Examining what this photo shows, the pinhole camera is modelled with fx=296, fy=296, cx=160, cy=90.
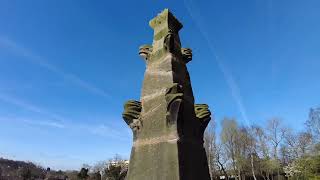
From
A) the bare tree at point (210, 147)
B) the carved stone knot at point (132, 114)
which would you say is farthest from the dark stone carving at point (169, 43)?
the bare tree at point (210, 147)

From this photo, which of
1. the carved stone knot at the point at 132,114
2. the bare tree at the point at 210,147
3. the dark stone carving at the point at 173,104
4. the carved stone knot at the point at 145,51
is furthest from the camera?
the bare tree at the point at 210,147

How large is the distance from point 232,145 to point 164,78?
176 feet

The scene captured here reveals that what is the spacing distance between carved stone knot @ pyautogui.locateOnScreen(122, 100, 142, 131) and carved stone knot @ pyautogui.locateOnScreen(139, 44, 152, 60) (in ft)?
3.94

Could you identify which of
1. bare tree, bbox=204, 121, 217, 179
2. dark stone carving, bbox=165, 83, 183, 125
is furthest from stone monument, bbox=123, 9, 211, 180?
bare tree, bbox=204, 121, 217, 179

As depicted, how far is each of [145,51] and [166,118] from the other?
196 centimetres

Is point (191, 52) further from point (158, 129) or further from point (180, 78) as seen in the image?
point (158, 129)

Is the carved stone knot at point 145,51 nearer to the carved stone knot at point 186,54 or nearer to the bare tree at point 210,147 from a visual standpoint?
the carved stone knot at point 186,54

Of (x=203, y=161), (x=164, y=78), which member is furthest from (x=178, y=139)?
(x=164, y=78)

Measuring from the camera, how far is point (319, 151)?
118ft

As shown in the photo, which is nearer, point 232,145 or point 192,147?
point 192,147

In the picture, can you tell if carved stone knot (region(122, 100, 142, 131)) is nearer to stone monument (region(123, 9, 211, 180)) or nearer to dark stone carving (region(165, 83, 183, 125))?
stone monument (region(123, 9, 211, 180))

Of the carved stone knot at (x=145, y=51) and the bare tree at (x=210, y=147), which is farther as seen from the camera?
the bare tree at (x=210, y=147)

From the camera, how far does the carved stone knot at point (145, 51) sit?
6457mm

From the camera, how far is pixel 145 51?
649 centimetres
